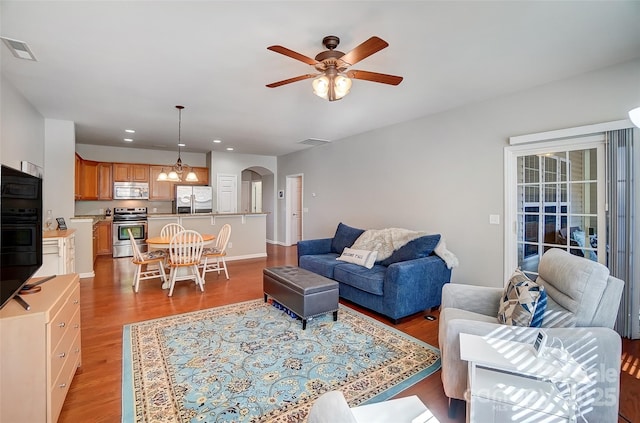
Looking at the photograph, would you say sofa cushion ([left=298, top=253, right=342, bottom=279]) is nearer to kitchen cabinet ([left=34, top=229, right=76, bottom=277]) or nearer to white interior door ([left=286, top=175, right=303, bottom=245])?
kitchen cabinet ([left=34, top=229, right=76, bottom=277])

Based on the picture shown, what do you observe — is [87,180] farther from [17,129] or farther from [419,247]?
[419,247]

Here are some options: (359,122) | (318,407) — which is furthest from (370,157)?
(318,407)

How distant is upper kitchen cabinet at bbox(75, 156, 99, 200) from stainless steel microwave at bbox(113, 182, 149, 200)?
0.40m

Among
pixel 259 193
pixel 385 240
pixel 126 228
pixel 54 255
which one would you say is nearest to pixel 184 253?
pixel 54 255

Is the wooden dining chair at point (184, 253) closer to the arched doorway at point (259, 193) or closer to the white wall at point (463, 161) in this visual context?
the white wall at point (463, 161)

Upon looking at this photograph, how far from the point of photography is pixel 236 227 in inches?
255

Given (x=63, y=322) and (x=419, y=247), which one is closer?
(x=63, y=322)

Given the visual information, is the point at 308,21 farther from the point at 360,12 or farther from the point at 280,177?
the point at 280,177

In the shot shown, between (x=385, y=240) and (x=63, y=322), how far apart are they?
340 centimetres

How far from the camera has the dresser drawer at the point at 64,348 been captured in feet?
5.35

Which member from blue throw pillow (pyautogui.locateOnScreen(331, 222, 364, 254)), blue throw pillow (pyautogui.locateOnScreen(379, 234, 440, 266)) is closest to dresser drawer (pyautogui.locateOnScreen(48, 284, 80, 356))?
blue throw pillow (pyautogui.locateOnScreen(379, 234, 440, 266))

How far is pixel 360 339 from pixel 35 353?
7.44ft

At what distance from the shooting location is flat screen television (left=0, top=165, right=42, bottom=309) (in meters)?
1.62

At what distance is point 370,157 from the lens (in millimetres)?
5434
